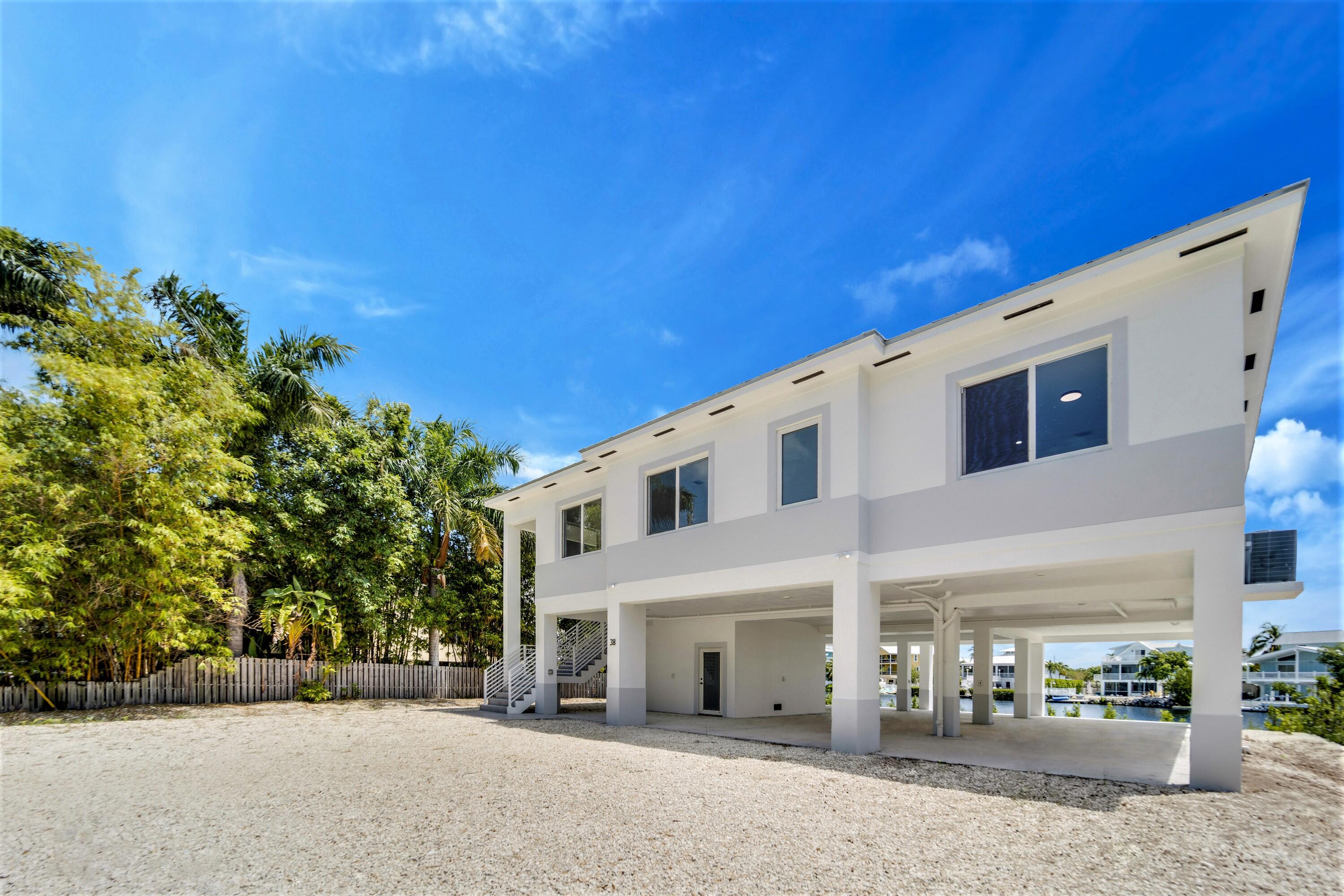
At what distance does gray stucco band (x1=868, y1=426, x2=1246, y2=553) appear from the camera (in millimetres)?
7422

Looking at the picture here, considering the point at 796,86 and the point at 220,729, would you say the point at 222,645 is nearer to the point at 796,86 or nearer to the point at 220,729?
the point at 220,729

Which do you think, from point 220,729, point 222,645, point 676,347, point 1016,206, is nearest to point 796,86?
point 1016,206

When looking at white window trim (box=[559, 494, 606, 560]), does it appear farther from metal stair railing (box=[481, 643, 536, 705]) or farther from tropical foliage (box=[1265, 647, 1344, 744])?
tropical foliage (box=[1265, 647, 1344, 744])

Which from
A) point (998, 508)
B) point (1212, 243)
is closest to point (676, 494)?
point (998, 508)

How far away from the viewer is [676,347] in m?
61.0

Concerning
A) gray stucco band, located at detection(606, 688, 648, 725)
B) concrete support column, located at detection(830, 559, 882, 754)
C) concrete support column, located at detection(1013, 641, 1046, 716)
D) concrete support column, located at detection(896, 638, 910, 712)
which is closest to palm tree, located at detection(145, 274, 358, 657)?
gray stucco band, located at detection(606, 688, 648, 725)

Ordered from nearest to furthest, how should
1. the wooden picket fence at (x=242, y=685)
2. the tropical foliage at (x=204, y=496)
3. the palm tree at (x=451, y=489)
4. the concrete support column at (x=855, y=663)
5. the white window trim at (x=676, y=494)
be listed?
the concrete support column at (x=855, y=663), the white window trim at (x=676, y=494), the tropical foliage at (x=204, y=496), the wooden picket fence at (x=242, y=685), the palm tree at (x=451, y=489)

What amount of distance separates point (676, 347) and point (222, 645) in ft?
156

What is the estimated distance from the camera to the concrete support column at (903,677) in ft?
72.7

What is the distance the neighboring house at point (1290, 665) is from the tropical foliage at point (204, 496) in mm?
29794

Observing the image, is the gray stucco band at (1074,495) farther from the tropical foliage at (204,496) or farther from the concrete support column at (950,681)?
the tropical foliage at (204,496)

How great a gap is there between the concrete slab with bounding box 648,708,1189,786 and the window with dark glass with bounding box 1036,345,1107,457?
13.7ft

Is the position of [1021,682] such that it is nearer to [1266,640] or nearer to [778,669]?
[778,669]

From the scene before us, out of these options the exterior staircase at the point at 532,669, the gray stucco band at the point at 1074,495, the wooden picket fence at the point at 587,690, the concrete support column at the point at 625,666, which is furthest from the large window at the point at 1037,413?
the wooden picket fence at the point at 587,690
